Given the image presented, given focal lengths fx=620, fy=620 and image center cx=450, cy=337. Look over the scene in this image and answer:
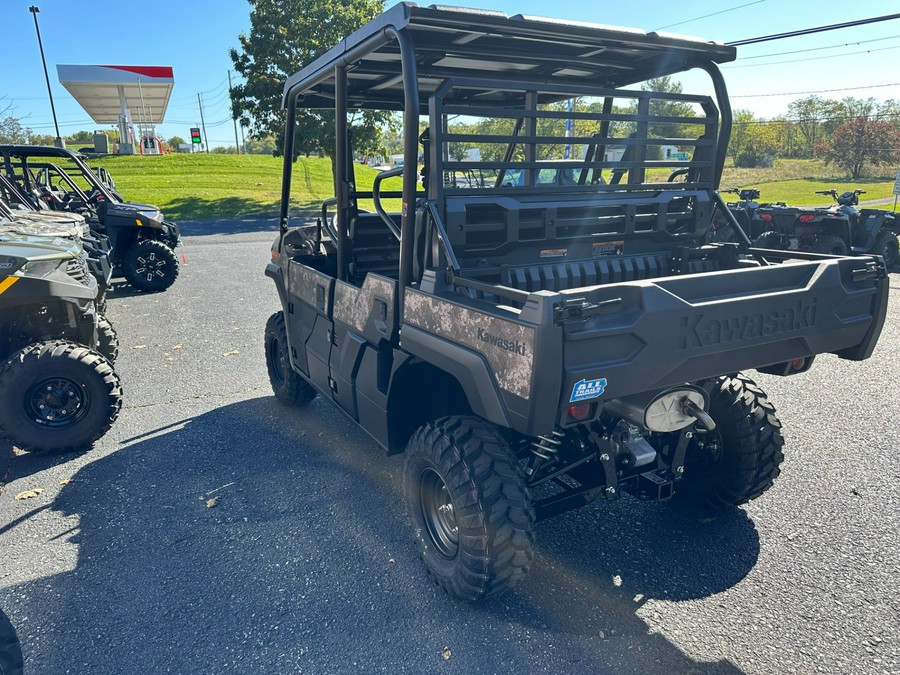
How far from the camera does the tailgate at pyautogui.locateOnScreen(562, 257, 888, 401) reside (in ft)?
7.02

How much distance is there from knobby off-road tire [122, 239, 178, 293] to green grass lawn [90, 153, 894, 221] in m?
9.98

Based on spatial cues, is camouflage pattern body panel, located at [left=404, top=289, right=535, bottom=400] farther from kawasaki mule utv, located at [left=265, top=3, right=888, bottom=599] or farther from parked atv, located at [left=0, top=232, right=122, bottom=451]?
parked atv, located at [left=0, top=232, right=122, bottom=451]

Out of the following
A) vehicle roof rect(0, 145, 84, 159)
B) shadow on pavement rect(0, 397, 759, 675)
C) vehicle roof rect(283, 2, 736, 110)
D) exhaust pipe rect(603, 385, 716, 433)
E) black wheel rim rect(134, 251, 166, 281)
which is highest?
vehicle roof rect(283, 2, 736, 110)

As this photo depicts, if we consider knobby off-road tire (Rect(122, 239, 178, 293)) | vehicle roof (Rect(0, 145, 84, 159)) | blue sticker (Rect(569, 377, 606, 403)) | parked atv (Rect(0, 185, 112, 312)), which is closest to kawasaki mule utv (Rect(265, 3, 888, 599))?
blue sticker (Rect(569, 377, 606, 403))

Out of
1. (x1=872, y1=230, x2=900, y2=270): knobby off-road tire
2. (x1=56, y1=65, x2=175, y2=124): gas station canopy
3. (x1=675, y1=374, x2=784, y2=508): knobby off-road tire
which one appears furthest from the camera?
(x1=56, y1=65, x2=175, y2=124): gas station canopy

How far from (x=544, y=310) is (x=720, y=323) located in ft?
2.53

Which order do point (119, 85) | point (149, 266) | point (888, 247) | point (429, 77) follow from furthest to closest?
point (119, 85), point (888, 247), point (149, 266), point (429, 77)

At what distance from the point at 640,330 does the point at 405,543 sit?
1.71 metres

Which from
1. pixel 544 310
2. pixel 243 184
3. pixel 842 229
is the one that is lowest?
pixel 243 184

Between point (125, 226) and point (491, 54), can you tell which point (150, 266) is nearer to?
point (125, 226)

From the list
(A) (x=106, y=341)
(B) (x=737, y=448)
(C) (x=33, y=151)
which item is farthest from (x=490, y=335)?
(C) (x=33, y=151)

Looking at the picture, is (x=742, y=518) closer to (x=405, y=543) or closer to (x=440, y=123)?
(x=405, y=543)

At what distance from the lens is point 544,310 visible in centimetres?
201

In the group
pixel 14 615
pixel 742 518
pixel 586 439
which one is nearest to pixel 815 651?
pixel 742 518
